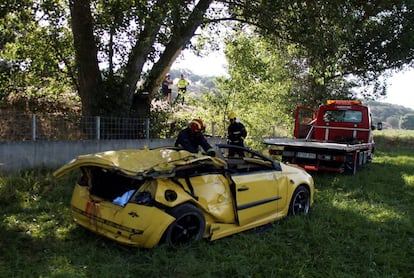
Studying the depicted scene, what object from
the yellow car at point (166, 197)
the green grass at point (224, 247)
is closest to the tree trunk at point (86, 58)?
the green grass at point (224, 247)

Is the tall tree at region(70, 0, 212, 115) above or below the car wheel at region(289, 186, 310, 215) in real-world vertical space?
above

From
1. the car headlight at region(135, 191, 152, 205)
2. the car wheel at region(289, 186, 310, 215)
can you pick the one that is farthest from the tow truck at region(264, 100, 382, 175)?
the car headlight at region(135, 191, 152, 205)

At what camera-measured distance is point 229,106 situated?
14.6 m

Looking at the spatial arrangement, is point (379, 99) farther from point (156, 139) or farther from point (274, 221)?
point (274, 221)

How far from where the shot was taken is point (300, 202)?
648 centimetres

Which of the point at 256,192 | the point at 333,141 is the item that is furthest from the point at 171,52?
the point at 256,192

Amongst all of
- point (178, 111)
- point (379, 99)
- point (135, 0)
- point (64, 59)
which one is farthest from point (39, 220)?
point (379, 99)

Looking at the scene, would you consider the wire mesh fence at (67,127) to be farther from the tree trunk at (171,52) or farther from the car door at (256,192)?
the car door at (256,192)

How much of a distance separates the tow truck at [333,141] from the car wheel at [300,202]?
3.39 meters

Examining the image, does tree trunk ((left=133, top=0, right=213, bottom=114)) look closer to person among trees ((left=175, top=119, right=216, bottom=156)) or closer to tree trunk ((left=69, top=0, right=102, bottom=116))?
tree trunk ((left=69, top=0, right=102, bottom=116))

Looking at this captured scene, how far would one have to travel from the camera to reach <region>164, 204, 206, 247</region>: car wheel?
4434 millimetres

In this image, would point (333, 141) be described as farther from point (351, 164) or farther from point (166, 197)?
point (166, 197)

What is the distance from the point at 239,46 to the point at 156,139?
5.15 m

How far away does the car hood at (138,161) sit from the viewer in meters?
4.43
